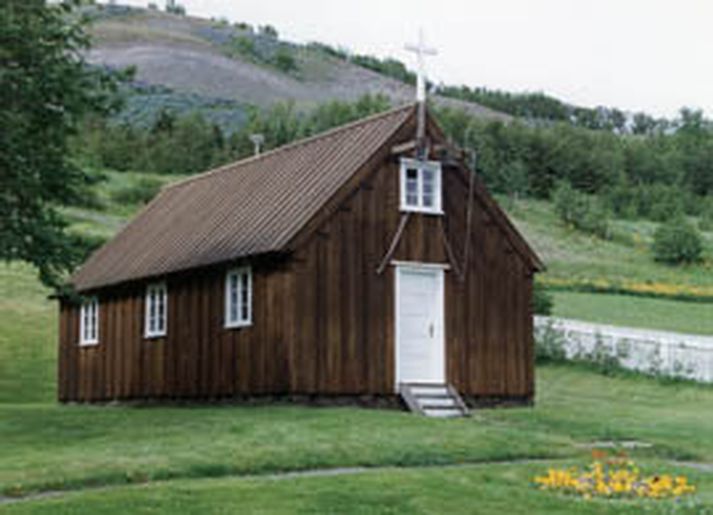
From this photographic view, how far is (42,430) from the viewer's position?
2122 cm

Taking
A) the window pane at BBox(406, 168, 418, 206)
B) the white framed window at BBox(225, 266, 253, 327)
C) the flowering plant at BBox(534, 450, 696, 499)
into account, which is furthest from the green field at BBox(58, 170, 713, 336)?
the flowering plant at BBox(534, 450, 696, 499)

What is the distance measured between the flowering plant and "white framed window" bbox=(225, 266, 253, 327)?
10552mm

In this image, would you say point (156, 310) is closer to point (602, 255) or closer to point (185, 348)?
point (185, 348)

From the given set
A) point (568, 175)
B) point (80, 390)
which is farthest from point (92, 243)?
point (568, 175)

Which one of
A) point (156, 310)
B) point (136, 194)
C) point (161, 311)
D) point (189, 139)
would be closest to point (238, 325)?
point (161, 311)

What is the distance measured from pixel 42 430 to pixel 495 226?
10.8 meters

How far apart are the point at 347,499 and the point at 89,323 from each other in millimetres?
19914

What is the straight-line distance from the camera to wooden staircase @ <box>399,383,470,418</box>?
2489cm

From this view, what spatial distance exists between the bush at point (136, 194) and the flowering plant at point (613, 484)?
2223 inches

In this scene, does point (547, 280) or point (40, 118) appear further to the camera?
point (547, 280)

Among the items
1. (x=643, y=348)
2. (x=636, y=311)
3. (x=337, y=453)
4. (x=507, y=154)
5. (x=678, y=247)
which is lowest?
(x=337, y=453)

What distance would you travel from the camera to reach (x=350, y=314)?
2509 centimetres

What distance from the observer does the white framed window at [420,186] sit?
26016 mm

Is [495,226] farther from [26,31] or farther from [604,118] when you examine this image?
[604,118]
